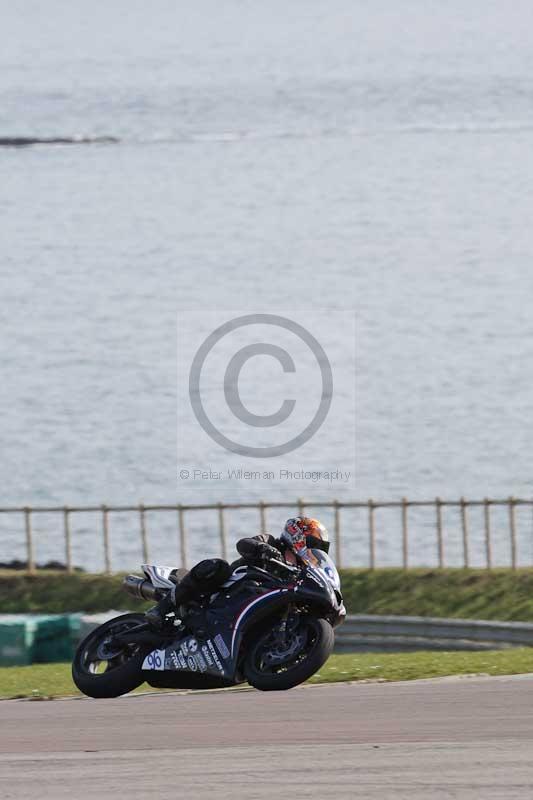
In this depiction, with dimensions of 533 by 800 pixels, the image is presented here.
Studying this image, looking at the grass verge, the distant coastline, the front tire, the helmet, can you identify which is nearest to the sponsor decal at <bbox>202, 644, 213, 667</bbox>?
the front tire

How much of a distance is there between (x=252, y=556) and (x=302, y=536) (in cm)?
47

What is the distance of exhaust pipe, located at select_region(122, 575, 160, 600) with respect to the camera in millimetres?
15828

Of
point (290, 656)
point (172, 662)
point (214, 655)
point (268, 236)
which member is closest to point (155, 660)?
point (172, 662)

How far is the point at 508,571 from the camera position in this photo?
132ft

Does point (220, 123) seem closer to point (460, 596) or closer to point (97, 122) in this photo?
point (97, 122)

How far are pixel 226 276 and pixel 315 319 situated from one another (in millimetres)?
7407

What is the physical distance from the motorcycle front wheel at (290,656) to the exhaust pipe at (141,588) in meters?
1.24

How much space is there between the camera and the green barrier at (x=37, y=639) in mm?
32781

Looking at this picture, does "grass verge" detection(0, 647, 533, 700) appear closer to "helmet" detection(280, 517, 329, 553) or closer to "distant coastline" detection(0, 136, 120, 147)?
"helmet" detection(280, 517, 329, 553)

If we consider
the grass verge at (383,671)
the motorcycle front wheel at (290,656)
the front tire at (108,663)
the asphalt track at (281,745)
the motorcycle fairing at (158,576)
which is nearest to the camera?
the asphalt track at (281,745)

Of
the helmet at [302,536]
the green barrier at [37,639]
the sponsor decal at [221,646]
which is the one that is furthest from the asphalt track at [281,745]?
the green barrier at [37,639]

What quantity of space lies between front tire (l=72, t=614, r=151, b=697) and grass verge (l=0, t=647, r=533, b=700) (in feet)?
5.53

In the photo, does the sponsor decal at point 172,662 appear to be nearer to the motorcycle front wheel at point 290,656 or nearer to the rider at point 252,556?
the rider at point 252,556

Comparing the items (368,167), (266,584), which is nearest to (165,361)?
(368,167)
